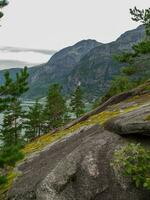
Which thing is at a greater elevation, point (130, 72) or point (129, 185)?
point (130, 72)

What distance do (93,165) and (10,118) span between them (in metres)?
70.9

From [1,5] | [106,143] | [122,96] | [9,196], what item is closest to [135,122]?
[106,143]

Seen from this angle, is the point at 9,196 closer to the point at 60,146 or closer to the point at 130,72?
the point at 60,146

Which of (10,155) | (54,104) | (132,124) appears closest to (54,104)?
(54,104)

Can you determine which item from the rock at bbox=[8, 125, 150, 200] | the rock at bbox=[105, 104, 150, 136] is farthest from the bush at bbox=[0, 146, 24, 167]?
the rock at bbox=[105, 104, 150, 136]

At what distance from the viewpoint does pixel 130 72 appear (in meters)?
36.4

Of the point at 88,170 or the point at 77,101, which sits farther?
the point at 77,101

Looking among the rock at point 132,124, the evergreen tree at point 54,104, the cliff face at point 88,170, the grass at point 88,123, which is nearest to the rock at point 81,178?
the cliff face at point 88,170

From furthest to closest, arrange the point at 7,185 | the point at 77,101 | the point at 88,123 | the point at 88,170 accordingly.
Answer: the point at 77,101 → the point at 88,123 → the point at 7,185 → the point at 88,170

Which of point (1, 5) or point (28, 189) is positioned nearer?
point (28, 189)

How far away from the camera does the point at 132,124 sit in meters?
20.0

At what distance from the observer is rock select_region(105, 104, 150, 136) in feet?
64.0

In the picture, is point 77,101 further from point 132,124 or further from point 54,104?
point 132,124

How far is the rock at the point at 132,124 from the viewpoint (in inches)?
768
